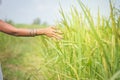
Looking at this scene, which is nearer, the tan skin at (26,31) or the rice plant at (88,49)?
the rice plant at (88,49)

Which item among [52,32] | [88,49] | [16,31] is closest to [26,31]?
[16,31]

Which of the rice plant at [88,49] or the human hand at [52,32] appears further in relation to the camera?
the human hand at [52,32]

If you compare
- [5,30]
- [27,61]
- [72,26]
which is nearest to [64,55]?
[72,26]

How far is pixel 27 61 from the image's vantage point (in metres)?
5.71

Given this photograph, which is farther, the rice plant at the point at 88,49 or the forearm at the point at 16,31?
the forearm at the point at 16,31

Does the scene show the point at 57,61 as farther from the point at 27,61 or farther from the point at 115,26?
the point at 27,61

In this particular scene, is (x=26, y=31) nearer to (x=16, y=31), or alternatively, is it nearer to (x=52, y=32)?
(x=16, y=31)

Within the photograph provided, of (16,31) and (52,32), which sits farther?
(16,31)

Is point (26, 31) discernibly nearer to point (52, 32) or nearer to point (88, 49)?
point (52, 32)

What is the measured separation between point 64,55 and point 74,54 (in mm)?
89

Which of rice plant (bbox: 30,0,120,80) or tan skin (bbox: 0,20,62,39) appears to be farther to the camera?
tan skin (bbox: 0,20,62,39)

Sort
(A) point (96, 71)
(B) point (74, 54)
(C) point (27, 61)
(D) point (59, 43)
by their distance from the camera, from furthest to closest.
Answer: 1. (C) point (27, 61)
2. (D) point (59, 43)
3. (B) point (74, 54)
4. (A) point (96, 71)

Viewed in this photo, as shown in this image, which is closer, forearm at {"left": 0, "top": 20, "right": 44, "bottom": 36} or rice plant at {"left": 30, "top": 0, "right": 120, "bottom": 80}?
rice plant at {"left": 30, "top": 0, "right": 120, "bottom": 80}

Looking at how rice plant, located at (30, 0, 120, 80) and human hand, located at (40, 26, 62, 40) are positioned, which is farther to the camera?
human hand, located at (40, 26, 62, 40)
